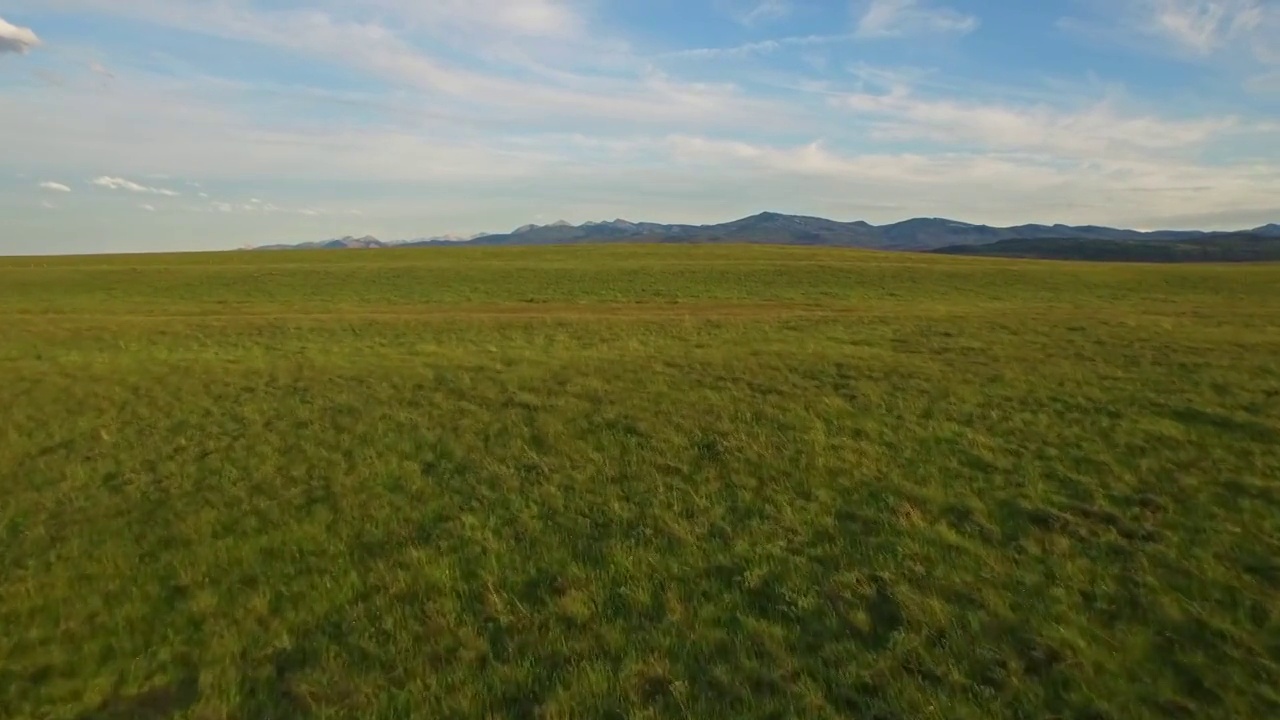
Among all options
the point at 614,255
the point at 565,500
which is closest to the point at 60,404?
the point at 565,500

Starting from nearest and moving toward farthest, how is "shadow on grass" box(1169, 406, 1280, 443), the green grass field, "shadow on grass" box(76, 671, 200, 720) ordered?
1. "shadow on grass" box(76, 671, 200, 720)
2. the green grass field
3. "shadow on grass" box(1169, 406, 1280, 443)

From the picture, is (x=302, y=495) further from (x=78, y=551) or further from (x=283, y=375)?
(x=283, y=375)

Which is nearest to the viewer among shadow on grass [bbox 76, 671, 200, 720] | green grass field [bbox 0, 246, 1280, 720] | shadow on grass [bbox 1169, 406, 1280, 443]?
shadow on grass [bbox 76, 671, 200, 720]

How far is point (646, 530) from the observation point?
13.6 metres

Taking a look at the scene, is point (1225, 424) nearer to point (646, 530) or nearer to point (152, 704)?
point (646, 530)

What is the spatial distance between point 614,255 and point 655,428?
64.8m

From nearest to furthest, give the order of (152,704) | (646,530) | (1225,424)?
(152,704)
(646,530)
(1225,424)

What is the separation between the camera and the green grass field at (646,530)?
32.0 ft

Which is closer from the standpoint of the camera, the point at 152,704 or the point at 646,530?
the point at 152,704

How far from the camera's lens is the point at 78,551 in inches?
537

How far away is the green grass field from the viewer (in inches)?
384

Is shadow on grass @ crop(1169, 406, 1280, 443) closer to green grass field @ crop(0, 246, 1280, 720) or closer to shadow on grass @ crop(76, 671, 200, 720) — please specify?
green grass field @ crop(0, 246, 1280, 720)

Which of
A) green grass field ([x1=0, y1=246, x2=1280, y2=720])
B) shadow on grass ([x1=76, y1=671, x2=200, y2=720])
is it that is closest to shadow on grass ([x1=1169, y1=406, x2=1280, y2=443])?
green grass field ([x1=0, y1=246, x2=1280, y2=720])

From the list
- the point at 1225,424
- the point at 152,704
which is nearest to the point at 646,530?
the point at 152,704
